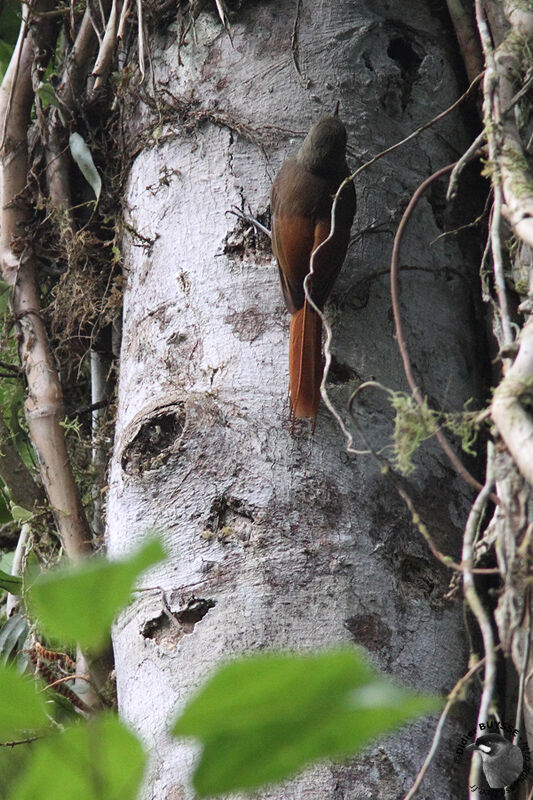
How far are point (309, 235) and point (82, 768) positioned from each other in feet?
6.02

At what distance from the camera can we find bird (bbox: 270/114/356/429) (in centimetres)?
194

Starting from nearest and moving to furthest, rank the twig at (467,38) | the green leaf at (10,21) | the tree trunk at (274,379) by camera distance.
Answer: the tree trunk at (274,379) → the twig at (467,38) → the green leaf at (10,21)

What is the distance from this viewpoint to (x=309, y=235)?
87.9 inches

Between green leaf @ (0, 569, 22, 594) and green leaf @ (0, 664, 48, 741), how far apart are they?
2.11m

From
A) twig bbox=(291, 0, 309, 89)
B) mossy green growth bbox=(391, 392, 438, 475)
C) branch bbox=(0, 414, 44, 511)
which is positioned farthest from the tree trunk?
branch bbox=(0, 414, 44, 511)

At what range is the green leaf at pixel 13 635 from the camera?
2525 mm

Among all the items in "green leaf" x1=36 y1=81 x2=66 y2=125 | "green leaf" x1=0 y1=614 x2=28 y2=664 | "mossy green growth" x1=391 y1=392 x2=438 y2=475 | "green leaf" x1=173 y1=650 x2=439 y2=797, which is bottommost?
"green leaf" x1=0 y1=614 x2=28 y2=664

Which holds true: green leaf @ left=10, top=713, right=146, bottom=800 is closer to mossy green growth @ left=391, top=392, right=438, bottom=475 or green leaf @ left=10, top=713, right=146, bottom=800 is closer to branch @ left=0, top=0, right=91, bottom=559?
mossy green growth @ left=391, top=392, right=438, bottom=475

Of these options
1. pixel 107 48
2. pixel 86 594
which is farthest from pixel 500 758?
pixel 107 48

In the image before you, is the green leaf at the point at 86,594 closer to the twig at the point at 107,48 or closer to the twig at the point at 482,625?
the twig at the point at 482,625

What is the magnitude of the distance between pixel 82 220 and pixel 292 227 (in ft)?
3.37

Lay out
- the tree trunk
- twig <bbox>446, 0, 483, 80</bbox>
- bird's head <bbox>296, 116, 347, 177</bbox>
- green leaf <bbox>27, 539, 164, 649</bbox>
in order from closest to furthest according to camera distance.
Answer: green leaf <bbox>27, 539, 164, 649</bbox>
the tree trunk
bird's head <bbox>296, 116, 347, 177</bbox>
twig <bbox>446, 0, 483, 80</bbox>

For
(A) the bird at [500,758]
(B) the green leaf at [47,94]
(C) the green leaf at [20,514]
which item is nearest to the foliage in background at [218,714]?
(A) the bird at [500,758]

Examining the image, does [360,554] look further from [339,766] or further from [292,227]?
[292,227]
